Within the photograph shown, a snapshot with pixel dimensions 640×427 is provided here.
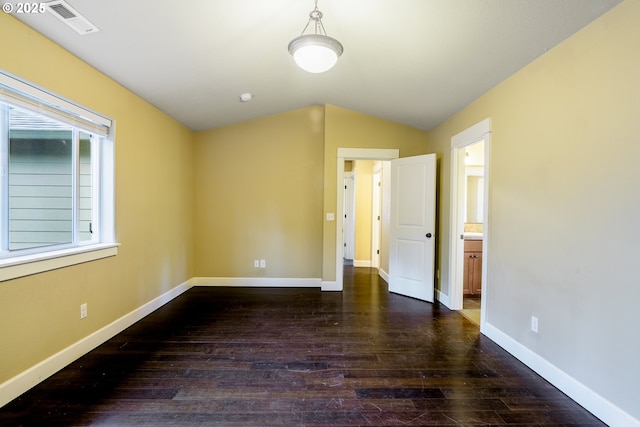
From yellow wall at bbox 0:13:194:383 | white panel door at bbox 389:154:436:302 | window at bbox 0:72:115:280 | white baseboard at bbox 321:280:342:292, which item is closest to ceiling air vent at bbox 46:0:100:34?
yellow wall at bbox 0:13:194:383

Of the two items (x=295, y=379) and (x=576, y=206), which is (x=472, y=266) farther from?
(x=295, y=379)

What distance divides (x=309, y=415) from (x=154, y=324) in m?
2.12

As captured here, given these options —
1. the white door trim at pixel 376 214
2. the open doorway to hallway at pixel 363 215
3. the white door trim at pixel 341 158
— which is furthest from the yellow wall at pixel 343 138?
the open doorway to hallway at pixel 363 215

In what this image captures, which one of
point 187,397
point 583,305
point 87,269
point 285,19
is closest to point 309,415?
point 187,397

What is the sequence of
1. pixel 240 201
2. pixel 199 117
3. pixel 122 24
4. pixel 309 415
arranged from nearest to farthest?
pixel 309 415
pixel 122 24
pixel 199 117
pixel 240 201

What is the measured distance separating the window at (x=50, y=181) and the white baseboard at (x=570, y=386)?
3.64 meters

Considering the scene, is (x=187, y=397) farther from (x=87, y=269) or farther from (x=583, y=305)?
(x=583, y=305)

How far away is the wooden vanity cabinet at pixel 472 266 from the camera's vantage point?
156 inches

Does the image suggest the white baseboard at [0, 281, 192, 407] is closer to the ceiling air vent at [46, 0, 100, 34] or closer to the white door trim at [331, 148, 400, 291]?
the ceiling air vent at [46, 0, 100, 34]

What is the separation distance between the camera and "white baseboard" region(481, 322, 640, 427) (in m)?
1.65

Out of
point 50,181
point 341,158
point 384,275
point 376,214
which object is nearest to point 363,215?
point 376,214

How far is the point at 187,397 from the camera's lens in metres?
1.88

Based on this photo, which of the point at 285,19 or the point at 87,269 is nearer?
the point at 285,19

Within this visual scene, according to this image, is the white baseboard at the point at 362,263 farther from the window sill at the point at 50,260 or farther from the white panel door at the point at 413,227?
the window sill at the point at 50,260
